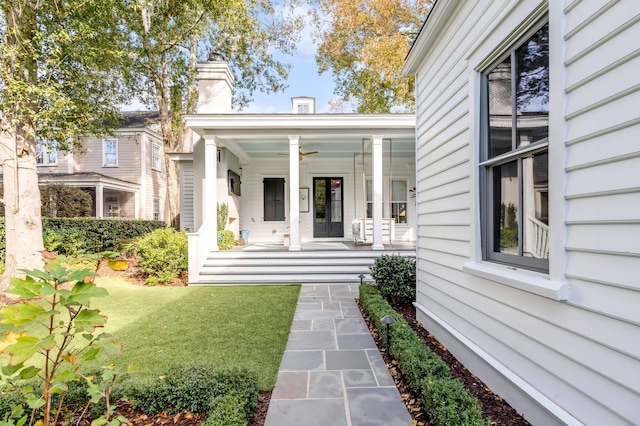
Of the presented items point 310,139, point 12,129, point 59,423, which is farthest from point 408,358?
point 12,129

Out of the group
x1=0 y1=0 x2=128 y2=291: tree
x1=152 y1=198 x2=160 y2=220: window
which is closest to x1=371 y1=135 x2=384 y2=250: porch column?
x1=0 y1=0 x2=128 y2=291: tree

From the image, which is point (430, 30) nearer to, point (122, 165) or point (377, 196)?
point (377, 196)

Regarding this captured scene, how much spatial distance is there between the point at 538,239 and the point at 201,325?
12.0 feet

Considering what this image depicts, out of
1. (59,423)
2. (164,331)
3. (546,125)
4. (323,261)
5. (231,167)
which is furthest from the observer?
(231,167)

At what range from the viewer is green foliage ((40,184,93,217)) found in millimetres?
11070

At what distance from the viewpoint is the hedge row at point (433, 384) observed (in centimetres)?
168

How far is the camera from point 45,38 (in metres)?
5.34

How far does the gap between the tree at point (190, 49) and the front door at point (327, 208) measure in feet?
17.4

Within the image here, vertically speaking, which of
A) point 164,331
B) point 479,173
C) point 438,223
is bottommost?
point 164,331

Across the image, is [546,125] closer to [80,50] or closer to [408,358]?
[408,358]

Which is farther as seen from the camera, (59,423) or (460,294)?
(460,294)

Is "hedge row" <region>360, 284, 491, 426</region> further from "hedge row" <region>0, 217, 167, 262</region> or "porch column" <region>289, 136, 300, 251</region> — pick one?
"hedge row" <region>0, 217, 167, 262</region>

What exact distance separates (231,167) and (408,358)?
7.22 meters

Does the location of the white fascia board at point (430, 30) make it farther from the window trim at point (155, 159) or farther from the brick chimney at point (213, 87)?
the window trim at point (155, 159)
